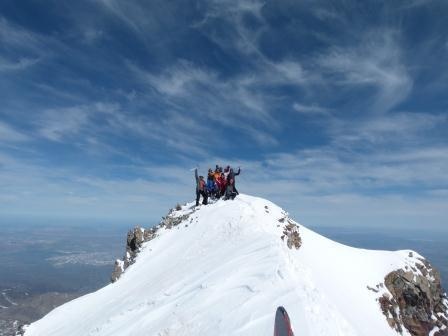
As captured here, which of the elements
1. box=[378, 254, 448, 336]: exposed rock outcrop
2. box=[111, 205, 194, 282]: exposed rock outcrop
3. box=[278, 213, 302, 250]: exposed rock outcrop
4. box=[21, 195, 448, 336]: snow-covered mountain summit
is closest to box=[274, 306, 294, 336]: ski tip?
box=[21, 195, 448, 336]: snow-covered mountain summit

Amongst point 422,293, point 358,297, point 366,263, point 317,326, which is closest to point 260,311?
point 317,326

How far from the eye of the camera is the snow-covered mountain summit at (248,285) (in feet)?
43.8

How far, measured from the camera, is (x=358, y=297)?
24312 millimetres

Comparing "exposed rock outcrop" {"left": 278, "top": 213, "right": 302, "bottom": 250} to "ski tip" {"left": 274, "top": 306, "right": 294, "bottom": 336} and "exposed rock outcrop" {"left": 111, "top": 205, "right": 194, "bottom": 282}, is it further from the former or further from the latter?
"ski tip" {"left": 274, "top": 306, "right": 294, "bottom": 336}

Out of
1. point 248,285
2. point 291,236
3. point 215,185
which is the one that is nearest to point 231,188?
point 215,185

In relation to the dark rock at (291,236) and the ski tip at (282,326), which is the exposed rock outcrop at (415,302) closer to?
the dark rock at (291,236)

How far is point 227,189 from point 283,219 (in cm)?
823

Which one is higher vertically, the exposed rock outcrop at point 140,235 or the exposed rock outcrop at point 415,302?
the exposed rock outcrop at point 140,235

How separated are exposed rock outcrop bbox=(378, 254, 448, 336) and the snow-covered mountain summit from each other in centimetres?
10

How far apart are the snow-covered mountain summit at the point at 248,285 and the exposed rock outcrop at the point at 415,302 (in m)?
0.10

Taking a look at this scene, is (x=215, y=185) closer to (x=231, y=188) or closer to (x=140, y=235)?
(x=231, y=188)

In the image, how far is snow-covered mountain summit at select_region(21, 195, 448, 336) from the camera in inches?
526

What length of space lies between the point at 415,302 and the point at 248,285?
21.5 m

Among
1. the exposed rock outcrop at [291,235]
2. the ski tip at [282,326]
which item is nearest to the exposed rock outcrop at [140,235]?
the exposed rock outcrop at [291,235]
